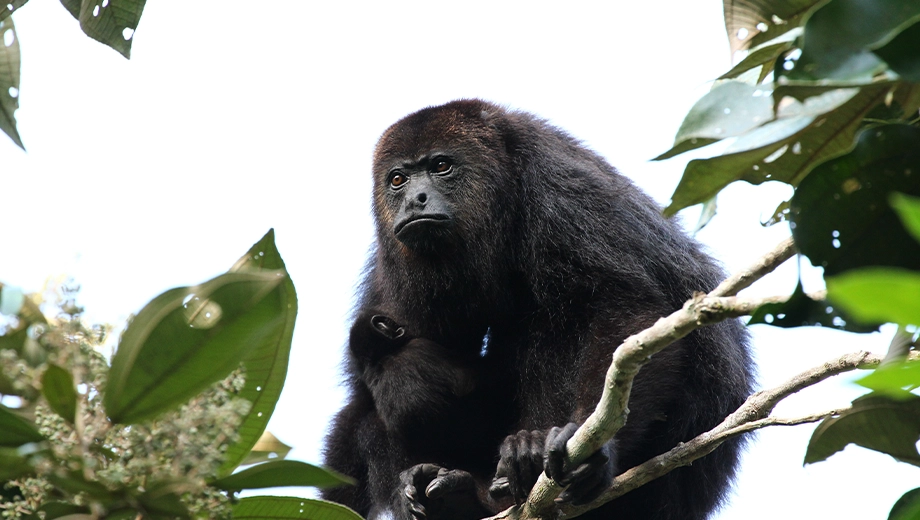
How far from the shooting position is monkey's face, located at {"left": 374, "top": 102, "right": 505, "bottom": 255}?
433 cm

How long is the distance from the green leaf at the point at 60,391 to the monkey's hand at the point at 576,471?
5.17ft

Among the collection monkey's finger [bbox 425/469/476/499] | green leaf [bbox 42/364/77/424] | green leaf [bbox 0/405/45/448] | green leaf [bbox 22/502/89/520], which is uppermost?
green leaf [bbox 42/364/77/424]

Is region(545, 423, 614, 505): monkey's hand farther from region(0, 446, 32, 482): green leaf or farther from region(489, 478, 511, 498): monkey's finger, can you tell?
region(0, 446, 32, 482): green leaf

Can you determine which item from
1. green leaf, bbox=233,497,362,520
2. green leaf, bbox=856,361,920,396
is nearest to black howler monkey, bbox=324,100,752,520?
green leaf, bbox=233,497,362,520

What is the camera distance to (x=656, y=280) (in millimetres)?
3938

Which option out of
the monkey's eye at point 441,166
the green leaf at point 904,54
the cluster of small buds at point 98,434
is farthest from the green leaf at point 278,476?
the monkey's eye at point 441,166

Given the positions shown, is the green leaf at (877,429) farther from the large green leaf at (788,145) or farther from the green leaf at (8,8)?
the green leaf at (8,8)

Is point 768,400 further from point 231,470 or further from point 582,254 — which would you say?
point 231,470

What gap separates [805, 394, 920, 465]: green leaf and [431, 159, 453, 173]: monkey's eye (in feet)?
8.68

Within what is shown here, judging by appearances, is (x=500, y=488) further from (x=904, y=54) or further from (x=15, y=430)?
(x=904, y=54)

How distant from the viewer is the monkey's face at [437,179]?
4328mm

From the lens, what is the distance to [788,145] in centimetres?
194

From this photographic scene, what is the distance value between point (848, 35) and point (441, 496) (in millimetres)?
2688

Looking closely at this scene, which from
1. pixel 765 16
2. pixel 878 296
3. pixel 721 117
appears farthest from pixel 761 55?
pixel 878 296
